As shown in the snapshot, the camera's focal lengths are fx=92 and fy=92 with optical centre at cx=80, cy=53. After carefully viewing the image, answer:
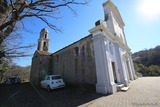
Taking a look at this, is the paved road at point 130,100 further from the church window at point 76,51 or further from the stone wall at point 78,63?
the church window at point 76,51

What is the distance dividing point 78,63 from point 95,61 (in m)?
3.19

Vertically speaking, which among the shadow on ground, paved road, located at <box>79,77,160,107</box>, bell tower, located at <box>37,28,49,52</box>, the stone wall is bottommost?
the shadow on ground

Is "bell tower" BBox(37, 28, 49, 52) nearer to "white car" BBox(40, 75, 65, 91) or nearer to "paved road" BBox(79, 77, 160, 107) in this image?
"white car" BBox(40, 75, 65, 91)

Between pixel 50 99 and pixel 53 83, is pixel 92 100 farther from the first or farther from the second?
Answer: pixel 53 83

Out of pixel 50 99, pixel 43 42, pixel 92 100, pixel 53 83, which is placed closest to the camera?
pixel 92 100

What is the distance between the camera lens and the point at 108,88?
289 inches

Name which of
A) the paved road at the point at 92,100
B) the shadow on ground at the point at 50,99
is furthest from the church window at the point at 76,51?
the paved road at the point at 92,100

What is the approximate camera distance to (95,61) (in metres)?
8.51

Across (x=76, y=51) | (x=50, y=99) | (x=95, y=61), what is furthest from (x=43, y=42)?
(x=50, y=99)

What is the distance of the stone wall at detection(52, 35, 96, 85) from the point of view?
31.7 ft

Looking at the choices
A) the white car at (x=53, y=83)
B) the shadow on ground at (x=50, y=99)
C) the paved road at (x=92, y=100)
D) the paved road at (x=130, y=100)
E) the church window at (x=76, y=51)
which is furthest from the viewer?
the church window at (x=76, y=51)

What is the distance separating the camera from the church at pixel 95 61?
7.90 meters

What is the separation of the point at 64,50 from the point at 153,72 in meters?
23.2

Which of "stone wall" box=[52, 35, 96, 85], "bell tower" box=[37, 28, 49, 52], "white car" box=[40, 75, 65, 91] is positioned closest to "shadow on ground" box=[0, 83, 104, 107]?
"white car" box=[40, 75, 65, 91]
